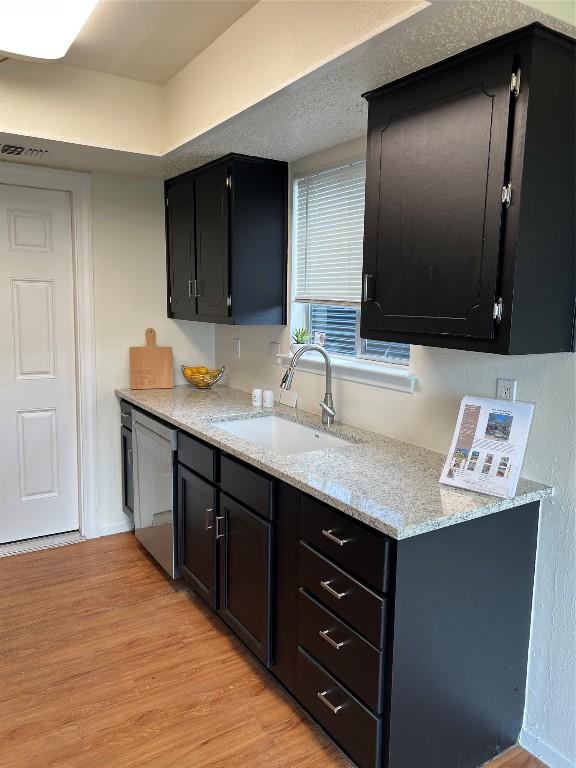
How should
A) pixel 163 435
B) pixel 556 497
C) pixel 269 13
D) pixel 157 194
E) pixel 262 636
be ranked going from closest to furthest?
1. pixel 556 497
2. pixel 269 13
3. pixel 262 636
4. pixel 163 435
5. pixel 157 194

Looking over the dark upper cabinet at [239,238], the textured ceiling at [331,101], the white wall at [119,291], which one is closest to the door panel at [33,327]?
the white wall at [119,291]

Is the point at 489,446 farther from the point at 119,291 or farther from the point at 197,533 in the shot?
the point at 119,291

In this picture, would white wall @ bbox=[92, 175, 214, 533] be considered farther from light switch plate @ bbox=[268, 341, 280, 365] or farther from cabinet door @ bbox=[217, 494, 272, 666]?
cabinet door @ bbox=[217, 494, 272, 666]

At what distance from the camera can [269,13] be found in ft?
6.70

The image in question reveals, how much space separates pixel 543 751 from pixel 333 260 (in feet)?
6.76

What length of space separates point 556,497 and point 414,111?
1263mm

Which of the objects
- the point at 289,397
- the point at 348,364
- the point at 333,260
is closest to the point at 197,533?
the point at 289,397

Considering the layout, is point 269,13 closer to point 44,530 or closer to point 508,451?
point 508,451

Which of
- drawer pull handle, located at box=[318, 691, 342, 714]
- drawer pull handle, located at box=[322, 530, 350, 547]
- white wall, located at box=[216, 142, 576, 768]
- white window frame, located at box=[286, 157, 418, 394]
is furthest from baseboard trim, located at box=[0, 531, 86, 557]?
white wall, located at box=[216, 142, 576, 768]

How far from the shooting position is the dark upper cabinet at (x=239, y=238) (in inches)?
113

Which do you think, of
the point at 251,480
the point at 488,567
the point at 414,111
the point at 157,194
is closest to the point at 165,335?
the point at 157,194

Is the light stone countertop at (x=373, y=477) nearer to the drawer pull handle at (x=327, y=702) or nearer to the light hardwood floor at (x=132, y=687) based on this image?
the drawer pull handle at (x=327, y=702)

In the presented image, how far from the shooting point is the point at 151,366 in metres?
3.59

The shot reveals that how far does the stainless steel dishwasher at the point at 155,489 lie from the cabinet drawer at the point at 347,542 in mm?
1115
